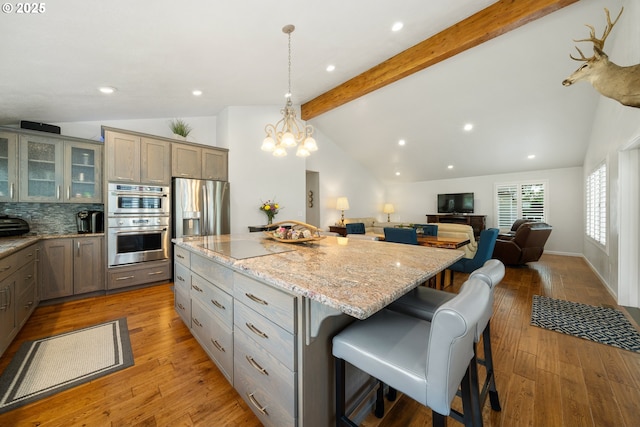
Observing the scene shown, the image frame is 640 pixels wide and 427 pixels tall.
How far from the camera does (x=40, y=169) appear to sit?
294 cm

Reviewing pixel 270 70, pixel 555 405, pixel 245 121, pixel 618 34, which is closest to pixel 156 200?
pixel 245 121

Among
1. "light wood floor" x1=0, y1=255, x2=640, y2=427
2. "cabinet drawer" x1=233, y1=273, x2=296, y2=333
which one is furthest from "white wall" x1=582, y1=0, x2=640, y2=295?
"cabinet drawer" x1=233, y1=273, x2=296, y2=333

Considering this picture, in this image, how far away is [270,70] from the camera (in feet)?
10.5

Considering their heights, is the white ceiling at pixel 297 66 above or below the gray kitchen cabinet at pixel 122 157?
above

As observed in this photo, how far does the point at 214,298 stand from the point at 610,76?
3573mm

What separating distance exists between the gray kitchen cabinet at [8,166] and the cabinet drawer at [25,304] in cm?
113

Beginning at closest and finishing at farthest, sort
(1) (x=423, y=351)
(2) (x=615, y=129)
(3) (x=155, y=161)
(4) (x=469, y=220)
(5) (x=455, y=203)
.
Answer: (1) (x=423, y=351)
(2) (x=615, y=129)
(3) (x=155, y=161)
(4) (x=469, y=220)
(5) (x=455, y=203)

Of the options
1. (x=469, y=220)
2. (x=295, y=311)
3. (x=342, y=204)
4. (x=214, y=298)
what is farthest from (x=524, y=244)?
(x=214, y=298)

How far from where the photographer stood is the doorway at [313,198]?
6.64 m

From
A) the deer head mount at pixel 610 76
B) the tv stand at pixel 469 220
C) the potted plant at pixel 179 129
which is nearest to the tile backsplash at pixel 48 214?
the potted plant at pixel 179 129

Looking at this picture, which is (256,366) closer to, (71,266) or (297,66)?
(71,266)

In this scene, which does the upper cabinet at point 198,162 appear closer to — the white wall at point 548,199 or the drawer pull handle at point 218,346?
the drawer pull handle at point 218,346

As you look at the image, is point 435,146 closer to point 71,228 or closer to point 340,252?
point 340,252

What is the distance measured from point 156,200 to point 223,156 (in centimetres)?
134
